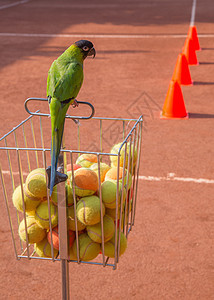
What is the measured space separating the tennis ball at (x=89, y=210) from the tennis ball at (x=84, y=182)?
0.04m

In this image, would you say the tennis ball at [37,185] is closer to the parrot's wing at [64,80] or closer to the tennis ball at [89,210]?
the tennis ball at [89,210]

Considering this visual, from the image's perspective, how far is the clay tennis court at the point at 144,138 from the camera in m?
3.62

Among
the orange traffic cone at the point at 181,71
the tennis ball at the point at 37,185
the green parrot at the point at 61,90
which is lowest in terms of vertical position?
the orange traffic cone at the point at 181,71

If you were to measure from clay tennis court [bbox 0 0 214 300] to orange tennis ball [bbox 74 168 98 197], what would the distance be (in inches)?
61.6

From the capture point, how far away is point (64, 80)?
83.5 inches

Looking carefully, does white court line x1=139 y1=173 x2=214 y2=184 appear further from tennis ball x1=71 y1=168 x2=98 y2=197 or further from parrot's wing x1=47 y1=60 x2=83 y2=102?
parrot's wing x1=47 y1=60 x2=83 y2=102

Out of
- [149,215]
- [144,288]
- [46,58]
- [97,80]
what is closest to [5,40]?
[46,58]

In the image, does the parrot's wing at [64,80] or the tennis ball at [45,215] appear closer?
the parrot's wing at [64,80]

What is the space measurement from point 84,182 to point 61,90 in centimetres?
50

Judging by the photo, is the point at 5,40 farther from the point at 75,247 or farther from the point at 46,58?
the point at 75,247

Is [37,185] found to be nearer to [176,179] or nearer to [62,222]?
[62,222]

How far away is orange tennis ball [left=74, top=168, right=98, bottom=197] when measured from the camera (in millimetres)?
2207

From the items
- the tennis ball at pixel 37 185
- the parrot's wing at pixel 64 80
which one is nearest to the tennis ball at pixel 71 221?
the tennis ball at pixel 37 185

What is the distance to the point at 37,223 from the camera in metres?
2.29
